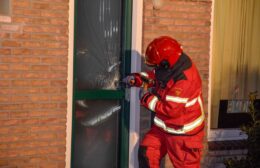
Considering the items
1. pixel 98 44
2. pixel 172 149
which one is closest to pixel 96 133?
pixel 98 44

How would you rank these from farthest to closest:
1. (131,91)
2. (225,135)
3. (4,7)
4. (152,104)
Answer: (225,135)
(131,91)
(4,7)
(152,104)

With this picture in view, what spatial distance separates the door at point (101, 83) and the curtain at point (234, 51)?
1.36 m

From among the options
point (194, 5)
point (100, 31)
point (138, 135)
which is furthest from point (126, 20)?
point (138, 135)

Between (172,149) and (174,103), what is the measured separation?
1.85ft

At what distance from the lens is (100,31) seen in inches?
238

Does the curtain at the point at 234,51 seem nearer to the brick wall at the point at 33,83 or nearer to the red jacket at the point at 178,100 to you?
the red jacket at the point at 178,100

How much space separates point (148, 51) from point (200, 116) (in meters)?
0.89

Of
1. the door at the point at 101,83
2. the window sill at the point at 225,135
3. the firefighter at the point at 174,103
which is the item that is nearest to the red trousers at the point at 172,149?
the firefighter at the point at 174,103

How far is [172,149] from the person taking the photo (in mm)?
5184

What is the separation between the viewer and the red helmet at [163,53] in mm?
5012

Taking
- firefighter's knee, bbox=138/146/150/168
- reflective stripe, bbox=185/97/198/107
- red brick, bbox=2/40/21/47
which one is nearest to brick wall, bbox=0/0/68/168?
red brick, bbox=2/40/21/47

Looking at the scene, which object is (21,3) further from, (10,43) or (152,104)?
(152,104)

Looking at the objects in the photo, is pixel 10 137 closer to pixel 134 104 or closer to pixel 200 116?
pixel 134 104

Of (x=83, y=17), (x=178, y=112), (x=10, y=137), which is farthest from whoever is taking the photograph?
(x=83, y=17)
